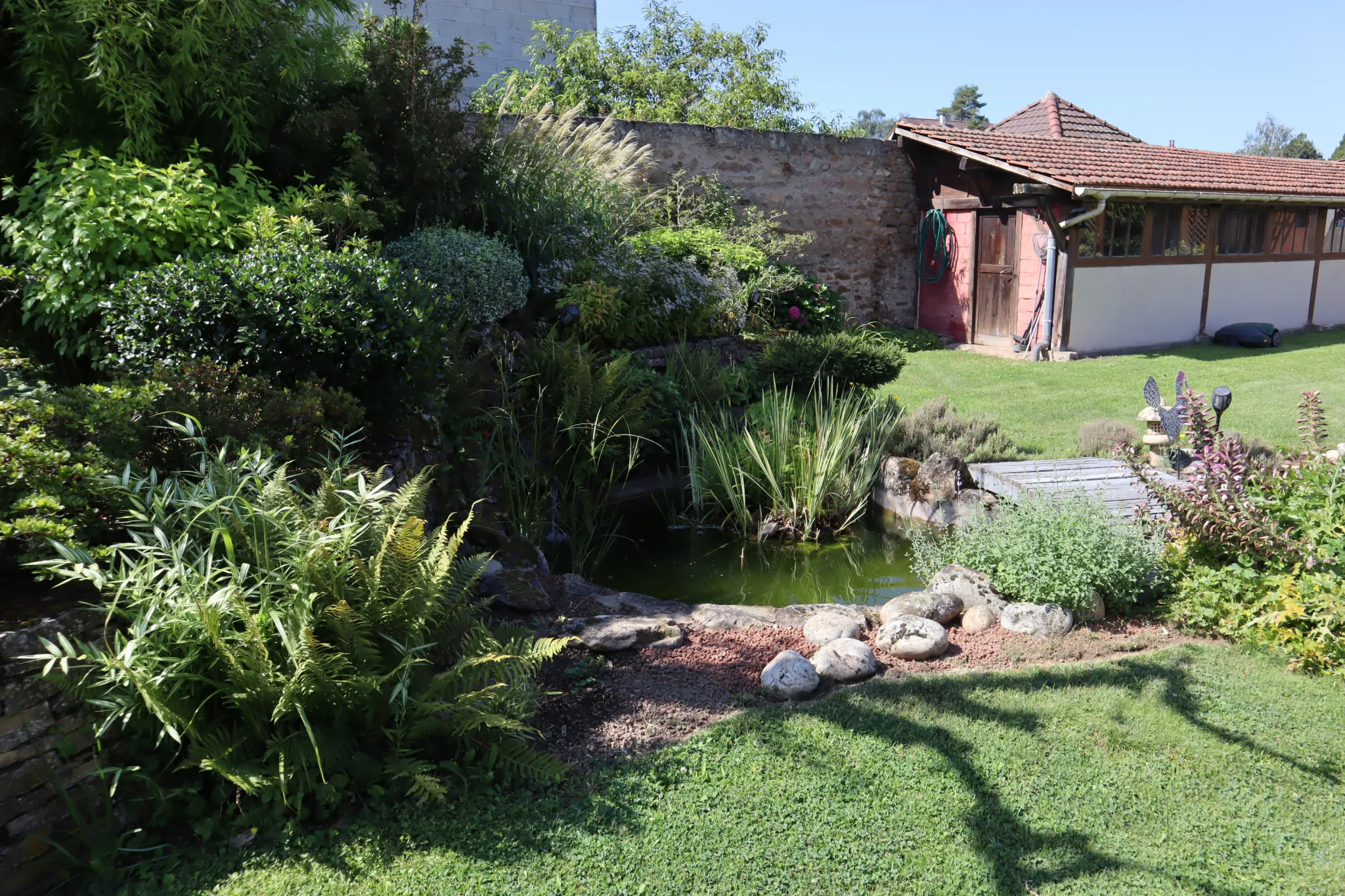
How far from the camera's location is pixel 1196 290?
13.5 metres

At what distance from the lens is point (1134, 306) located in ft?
42.0

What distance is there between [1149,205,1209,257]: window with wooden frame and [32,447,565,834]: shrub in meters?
13.0

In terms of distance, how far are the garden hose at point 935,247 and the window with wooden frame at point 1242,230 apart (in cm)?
397

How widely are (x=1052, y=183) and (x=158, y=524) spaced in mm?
11252

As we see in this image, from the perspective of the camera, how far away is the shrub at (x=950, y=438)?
23.0ft

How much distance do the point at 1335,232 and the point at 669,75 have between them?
12.2 meters

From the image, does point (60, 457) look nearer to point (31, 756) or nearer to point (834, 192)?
point (31, 756)

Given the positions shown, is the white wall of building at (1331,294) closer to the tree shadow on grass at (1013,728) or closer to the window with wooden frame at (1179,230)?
the window with wooden frame at (1179,230)

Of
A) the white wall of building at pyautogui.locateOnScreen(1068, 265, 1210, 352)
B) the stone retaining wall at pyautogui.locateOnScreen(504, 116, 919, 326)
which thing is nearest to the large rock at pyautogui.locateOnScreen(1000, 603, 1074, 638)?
the stone retaining wall at pyautogui.locateOnScreen(504, 116, 919, 326)

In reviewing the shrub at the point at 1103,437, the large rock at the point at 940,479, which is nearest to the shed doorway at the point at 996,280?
the shrub at the point at 1103,437

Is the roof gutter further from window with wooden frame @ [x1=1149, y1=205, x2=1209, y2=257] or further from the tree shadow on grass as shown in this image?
the tree shadow on grass

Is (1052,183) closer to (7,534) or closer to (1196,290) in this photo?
(1196,290)

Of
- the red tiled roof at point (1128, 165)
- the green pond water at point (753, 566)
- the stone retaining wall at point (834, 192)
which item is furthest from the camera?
the stone retaining wall at point (834, 192)

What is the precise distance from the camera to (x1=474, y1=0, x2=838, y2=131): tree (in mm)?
16500
